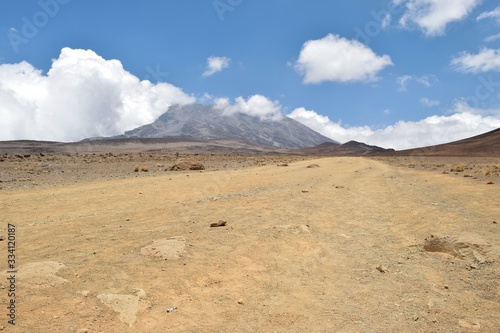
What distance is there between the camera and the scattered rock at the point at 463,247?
8.16 metres

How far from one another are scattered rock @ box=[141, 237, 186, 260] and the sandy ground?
25mm

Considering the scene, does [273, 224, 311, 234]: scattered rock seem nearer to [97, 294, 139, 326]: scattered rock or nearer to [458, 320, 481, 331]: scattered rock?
[458, 320, 481, 331]: scattered rock

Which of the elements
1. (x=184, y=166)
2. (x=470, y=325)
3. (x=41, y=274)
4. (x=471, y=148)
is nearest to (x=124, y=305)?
(x=41, y=274)

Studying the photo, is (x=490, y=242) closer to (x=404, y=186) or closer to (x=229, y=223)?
(x=229, y=223)

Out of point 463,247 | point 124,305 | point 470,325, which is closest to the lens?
point 470,325

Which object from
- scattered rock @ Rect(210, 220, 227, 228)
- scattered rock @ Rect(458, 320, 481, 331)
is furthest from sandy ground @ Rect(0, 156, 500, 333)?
scattered rock @ Rect(210, 220, 227, 228)

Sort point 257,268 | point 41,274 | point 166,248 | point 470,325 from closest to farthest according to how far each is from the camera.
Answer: point 470,325
point 41,274
point 257,268
point 166,248

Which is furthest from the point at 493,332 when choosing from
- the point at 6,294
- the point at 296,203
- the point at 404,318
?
the point at 296,203

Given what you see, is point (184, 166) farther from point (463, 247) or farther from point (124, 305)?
point (124, 305)

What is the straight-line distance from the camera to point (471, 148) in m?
87.8

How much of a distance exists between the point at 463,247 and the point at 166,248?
6.64 m

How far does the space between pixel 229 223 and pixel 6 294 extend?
19.3 feet

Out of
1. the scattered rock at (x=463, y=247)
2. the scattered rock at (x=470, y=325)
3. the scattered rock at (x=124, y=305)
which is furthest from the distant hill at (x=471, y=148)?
the scattered rock at (x=124, y=305)

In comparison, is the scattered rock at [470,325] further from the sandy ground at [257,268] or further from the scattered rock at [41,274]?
the scattered rock at [41,274]
